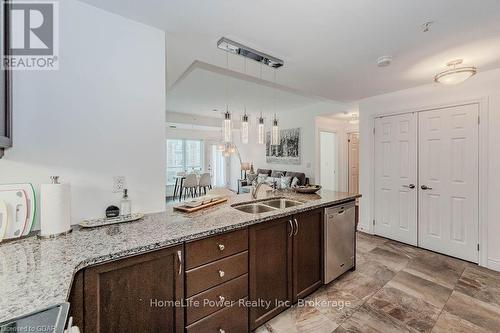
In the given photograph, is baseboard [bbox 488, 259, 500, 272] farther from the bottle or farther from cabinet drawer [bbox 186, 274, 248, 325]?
the bottle

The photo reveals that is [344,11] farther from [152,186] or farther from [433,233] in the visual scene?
[433,233]

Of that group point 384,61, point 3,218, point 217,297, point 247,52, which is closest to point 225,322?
point 217,297

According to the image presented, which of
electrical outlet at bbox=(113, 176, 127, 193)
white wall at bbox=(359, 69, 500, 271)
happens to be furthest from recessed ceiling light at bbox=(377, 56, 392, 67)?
electrical outlet at bbox=(113, 176, 127, 193)

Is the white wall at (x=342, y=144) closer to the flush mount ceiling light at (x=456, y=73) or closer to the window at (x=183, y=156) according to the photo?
the flush mount ceiling light at (x=456, y=73)

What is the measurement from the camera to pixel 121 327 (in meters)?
1.11

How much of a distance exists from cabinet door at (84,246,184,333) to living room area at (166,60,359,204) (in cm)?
151

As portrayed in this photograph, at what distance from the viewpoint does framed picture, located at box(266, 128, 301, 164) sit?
A: 5.68m

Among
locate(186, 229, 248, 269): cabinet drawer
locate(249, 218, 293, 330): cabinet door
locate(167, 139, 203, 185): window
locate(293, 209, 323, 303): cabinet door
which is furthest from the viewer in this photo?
locate(167, 139, 203, 185): window

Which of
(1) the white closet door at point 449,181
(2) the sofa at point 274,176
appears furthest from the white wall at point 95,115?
(1) the white closet door at point 449,181

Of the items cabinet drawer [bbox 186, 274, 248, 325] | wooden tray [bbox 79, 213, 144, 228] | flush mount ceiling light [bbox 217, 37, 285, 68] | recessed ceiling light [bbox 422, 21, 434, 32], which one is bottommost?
cabinet drawer [bbox 186, 274, 248, 325]

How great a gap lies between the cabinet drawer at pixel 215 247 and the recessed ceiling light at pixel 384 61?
2262 mm

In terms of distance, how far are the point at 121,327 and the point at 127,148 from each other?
1151 mm

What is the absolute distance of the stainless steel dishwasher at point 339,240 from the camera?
2.23m

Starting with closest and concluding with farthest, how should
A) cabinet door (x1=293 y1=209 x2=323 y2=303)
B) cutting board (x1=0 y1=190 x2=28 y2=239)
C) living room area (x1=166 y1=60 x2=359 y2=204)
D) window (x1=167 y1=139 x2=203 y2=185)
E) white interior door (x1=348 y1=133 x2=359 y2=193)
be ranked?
cutting board (x1=0 y1=190 x2=28 y2=239), cabinet door (x1=293 y1=209 x2=323 y2=303), living room area (x1=166 y1=60 x2=359 y2=204), white interior door (x1=348 y1=133 x2=359 y2=193), window (x1=167 y1=139 x2=203 y2=185)
